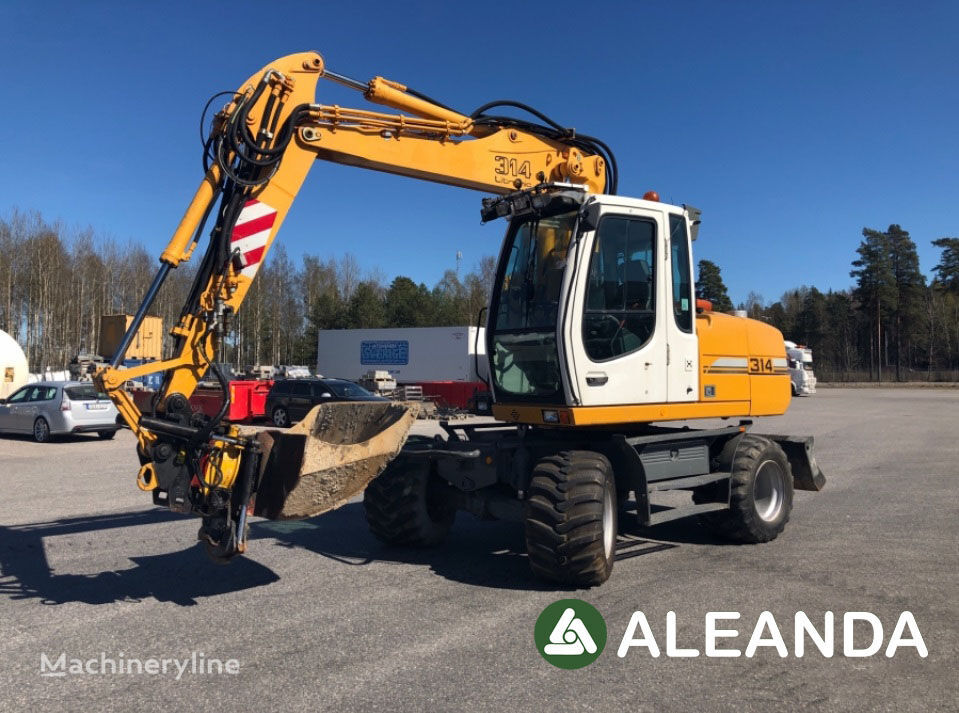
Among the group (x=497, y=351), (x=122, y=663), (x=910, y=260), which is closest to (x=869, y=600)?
(x=497, y=351)

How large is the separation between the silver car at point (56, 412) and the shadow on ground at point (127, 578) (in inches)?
433

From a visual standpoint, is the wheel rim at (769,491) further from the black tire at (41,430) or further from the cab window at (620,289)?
the black tire at (41,430)

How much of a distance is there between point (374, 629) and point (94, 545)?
12.4 feet

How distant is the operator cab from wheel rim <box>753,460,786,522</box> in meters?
1.53

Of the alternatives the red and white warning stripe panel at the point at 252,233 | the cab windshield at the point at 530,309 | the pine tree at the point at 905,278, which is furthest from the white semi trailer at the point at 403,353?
the pine tree at the point at 905,278

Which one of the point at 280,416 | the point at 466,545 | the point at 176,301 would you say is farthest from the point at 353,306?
the point at 466,545

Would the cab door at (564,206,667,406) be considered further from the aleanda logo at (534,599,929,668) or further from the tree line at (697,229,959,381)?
the tree line at (697,229,959,381)

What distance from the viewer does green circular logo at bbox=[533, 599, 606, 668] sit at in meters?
4.67

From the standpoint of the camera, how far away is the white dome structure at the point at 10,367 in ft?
92.1

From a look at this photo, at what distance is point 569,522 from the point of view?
5820 mm

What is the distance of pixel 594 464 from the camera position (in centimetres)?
612

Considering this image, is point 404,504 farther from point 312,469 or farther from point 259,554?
point 312,469

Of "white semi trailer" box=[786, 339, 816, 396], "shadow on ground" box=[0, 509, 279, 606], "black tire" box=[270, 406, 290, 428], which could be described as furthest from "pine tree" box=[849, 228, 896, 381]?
"shadow on ground" box=[0, 509, 279, 606]

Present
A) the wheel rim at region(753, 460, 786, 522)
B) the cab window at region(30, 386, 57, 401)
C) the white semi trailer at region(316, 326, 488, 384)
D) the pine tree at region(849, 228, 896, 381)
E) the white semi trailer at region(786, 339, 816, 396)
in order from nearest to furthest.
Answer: the wheel rim at region(753, 460, 786, 522) → the cab window at region(30, 386, 57, 401) → the white semi trailer at region(316, 326, 488, 384) → the white semi trailer at region(786, 339, 816, 396) → the pine tree at region(849, 228, 896, 381)
